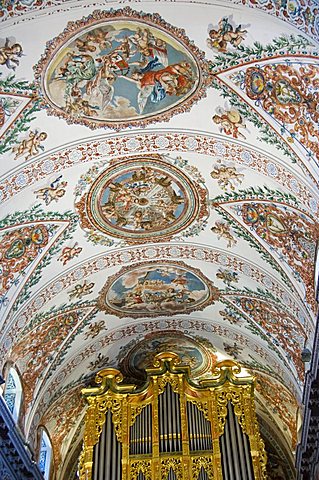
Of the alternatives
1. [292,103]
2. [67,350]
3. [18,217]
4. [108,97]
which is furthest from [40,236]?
[292,103]

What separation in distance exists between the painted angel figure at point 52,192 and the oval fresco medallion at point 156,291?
3.35m

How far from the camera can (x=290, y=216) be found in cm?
1189

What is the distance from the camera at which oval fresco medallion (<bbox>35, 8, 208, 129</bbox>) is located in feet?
32.0

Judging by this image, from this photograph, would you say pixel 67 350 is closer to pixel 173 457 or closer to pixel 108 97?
pixel 173 457

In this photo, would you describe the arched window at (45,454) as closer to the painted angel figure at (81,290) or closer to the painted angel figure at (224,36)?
the painted angel figure at (81,290)

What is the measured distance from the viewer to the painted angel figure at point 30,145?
36.1 ft

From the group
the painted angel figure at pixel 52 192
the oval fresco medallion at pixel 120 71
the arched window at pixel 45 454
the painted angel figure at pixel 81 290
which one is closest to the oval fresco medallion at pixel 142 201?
the painted angel figure at pixel 52 192

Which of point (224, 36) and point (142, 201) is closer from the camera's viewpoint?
point (224, 36)

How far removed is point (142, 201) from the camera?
1311 centimetres

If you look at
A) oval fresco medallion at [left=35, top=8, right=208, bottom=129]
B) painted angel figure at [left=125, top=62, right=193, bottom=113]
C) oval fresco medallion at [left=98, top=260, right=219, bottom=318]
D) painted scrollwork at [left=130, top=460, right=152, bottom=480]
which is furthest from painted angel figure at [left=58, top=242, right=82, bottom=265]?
painted scrollwork at [left=130, top=460, right=152, bottom=480]

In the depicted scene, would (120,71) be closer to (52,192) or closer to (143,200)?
(52,192)

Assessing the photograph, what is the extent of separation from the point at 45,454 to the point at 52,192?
8933 mm

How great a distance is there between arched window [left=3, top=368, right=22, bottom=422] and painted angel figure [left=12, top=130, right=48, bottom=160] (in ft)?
20.5

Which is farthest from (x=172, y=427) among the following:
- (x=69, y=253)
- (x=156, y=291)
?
(x=69, y=253)
